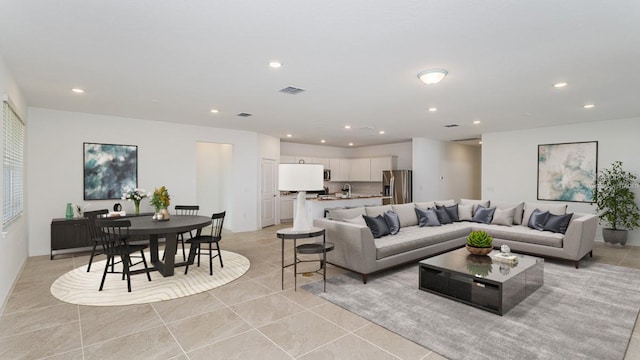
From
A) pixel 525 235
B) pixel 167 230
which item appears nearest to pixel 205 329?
pixel 167 230

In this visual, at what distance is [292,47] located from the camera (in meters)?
2.85

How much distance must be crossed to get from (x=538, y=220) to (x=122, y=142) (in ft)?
26.1

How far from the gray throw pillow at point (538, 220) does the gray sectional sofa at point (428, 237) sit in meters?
0.09

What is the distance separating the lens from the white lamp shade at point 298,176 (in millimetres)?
3951

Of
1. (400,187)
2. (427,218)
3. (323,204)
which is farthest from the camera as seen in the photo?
(400,187)

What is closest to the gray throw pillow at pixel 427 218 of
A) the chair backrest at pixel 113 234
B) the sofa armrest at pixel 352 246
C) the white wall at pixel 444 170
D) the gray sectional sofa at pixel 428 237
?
the gray sectional sofa at pixel 428 237

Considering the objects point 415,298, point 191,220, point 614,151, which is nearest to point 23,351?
point 191,220

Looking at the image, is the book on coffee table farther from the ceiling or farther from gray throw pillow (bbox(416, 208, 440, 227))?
the ceiling

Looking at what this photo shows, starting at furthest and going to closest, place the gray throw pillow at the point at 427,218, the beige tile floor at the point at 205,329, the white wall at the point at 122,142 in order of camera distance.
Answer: the gray throw pillow at the point at 427,218, the white wall at the point at 122,142, the beige tile floor at the point at 205,329

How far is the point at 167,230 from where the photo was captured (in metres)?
3.96

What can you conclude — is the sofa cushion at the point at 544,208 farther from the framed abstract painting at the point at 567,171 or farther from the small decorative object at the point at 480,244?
the small decorative object at the point at 480,244

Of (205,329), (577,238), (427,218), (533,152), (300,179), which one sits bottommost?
(205,329)

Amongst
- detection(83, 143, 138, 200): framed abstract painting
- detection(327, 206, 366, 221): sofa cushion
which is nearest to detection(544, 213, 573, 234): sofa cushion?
detection(327, 206, 366, 221): sofa cushion

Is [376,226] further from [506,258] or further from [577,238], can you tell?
[577,238]
